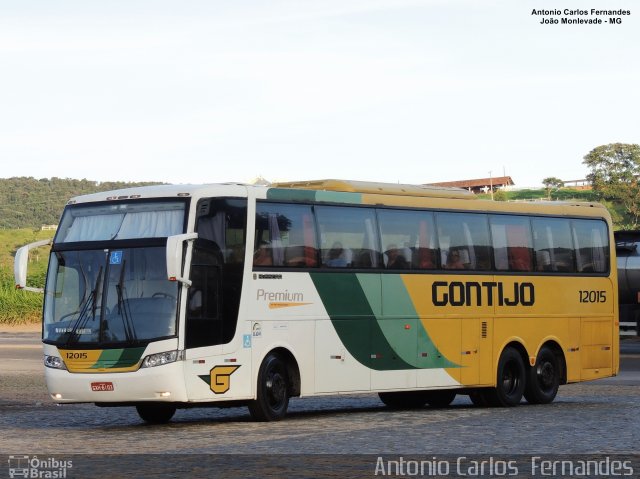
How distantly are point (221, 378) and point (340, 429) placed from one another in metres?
1.77

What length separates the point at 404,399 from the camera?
23.4 m

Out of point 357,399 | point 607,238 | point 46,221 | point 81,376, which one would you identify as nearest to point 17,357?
point 357,399

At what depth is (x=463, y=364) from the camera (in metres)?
22.3

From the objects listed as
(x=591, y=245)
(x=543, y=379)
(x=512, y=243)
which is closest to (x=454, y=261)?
(x=512, y=243)

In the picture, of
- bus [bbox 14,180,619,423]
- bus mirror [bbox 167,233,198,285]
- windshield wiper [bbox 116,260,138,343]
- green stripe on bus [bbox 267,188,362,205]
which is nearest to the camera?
bus mirror [bbox 167,233,198,285]

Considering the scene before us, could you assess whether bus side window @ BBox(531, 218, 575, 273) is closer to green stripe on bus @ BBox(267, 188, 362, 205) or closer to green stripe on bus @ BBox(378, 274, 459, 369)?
green stripe on bus @ BBox(378, 274, 459, 369)

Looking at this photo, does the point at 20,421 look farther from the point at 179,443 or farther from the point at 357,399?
the point at 357,399

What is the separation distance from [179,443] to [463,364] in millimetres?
7687

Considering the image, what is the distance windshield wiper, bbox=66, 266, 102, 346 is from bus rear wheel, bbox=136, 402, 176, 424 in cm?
188

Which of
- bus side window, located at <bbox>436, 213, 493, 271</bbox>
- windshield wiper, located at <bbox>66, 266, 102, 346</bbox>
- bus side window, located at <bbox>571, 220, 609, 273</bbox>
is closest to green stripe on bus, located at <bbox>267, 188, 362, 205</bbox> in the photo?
bus side window, located at <bbox>436, 213, 493, 271</bbox>

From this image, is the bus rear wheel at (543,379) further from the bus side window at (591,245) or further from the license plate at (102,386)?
the license plate at (102,386)

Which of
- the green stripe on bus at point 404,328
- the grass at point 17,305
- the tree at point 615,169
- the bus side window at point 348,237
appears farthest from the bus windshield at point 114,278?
the tree at point 615,169

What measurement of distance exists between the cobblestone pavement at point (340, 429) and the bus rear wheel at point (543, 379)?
1.20ft

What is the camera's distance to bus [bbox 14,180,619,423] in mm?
17922
